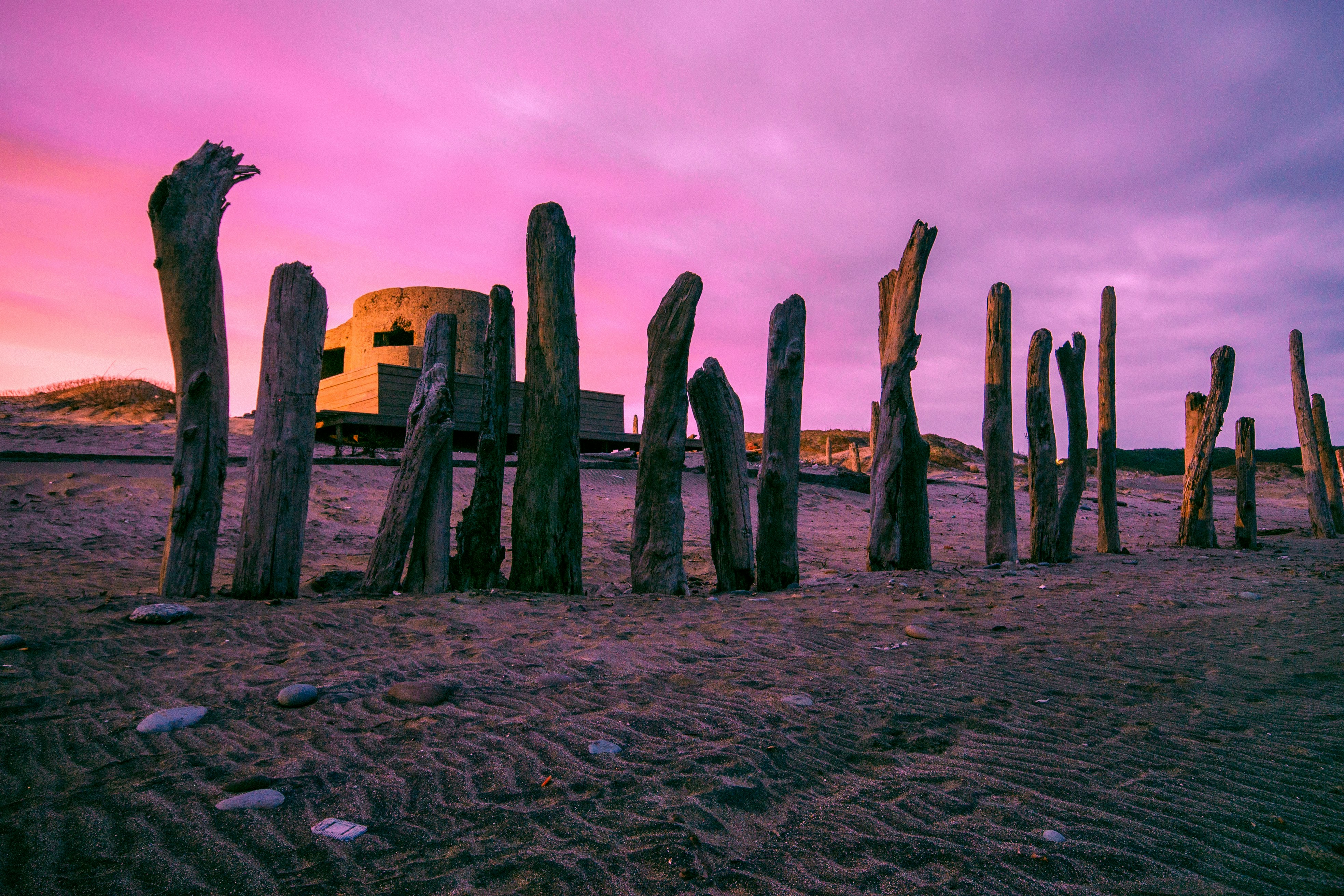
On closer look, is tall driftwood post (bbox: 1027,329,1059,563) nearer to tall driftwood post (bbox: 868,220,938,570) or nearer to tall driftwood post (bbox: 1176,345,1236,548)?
tall driftwood post (bbox: 868,220,938,570)

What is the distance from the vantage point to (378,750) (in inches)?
89.8

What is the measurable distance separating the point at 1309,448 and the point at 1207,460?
4356 millimetres

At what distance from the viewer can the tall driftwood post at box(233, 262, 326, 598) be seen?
4516 mm

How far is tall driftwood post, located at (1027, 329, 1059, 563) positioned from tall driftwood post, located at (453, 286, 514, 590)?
5603mm

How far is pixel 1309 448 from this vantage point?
11.9m

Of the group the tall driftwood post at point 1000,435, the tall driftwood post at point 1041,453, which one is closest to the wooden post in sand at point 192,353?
the tall driftwood post at point 1000,435

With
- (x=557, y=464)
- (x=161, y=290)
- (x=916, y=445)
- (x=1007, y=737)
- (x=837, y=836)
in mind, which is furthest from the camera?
(x=916, y=445)

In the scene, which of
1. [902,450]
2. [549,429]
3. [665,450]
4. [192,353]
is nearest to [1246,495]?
[902,450]

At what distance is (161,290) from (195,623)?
6.98 feet

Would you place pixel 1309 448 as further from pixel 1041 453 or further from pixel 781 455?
pixel 781 455

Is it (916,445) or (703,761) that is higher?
(916,445)

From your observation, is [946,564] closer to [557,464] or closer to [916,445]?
[916,445]

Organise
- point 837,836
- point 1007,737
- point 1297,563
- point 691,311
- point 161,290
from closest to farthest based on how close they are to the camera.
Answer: point 837,836 → point 1007,737 → point 161,290 → point 691,311 → point 1297,563

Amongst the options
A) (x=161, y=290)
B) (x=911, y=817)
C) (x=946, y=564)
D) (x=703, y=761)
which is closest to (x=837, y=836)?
(x=911, y=817)
